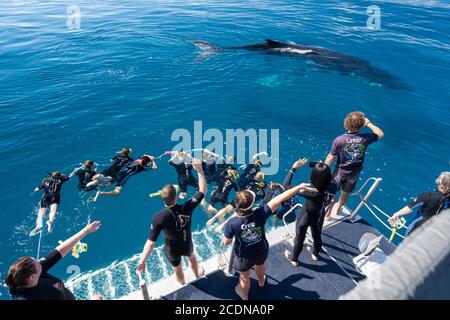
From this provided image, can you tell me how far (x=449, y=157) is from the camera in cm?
1188

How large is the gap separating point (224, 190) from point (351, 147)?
4.17 metres

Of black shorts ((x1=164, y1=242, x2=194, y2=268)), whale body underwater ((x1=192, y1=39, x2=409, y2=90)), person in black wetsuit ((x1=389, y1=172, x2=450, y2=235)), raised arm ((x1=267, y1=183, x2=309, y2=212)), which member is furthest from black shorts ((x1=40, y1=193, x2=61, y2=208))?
whale body underwater ((x1=192, y1=39, x2=409, y2=90))

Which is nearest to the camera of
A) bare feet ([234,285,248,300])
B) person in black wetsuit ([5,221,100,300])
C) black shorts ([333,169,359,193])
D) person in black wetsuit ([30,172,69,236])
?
person in black wetsuit ([5,221,100,300])

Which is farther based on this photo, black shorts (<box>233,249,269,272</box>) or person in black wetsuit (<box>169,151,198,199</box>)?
person in black wetsuit (<box>169,151,198,199</box>)

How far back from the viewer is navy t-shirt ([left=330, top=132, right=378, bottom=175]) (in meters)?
6.66

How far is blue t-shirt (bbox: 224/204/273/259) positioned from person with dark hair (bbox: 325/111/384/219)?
2.29 metres

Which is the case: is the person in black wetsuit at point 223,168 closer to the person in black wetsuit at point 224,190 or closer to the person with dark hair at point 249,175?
the person in black wetsuit at point 224,190

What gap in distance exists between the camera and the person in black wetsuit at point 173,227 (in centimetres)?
514

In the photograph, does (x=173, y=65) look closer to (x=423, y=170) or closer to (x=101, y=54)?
(x=101, y=54)

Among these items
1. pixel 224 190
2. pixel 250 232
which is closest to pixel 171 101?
pixel 224 190

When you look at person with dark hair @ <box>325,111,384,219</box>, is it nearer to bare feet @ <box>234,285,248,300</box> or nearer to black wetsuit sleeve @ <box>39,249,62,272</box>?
bare feet @ <box>234,285,248,300</box>

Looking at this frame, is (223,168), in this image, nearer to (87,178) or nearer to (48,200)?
(87,178)

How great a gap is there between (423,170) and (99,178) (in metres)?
11.7
